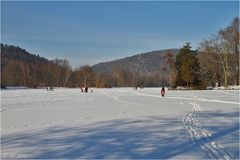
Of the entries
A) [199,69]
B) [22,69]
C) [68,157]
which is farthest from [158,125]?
[22,69]

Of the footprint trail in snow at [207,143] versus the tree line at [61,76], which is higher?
the tree line at [61,76]

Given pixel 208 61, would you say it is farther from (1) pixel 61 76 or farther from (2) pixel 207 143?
(1) pixel 61 76

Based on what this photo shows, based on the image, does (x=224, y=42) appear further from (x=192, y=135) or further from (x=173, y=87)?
(x=192, y=135)

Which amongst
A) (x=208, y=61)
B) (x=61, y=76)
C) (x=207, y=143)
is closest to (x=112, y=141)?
(x=207, y=143)

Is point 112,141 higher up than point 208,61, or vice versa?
point 208,61

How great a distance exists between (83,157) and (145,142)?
7.87 ft

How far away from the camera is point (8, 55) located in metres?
196

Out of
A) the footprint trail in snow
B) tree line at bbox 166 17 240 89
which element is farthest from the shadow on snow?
tree line at bbox 166 17 240 89

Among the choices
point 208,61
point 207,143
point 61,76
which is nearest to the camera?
point 207,143

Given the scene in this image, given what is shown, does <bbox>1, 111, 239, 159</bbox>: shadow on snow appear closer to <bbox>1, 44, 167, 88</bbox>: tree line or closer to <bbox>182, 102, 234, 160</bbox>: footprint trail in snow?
<bbox>182, 102, 234, 160</bbox>: footprint trail in snow

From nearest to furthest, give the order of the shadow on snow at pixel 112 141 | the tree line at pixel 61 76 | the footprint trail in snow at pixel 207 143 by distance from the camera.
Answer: the footprint trail in snow at pixel 207 143 → the shadow on snow at pixel 112 141 → the tree line at pixel 61 76

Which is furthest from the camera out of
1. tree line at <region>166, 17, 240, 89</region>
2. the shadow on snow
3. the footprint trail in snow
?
tree line at <region>166, 17, 240, 89</region>

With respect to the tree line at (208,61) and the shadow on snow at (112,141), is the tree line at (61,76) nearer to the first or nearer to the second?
the tree line at (208,61)

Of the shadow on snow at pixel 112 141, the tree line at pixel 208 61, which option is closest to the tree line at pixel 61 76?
the tree line at pixel 208 61
